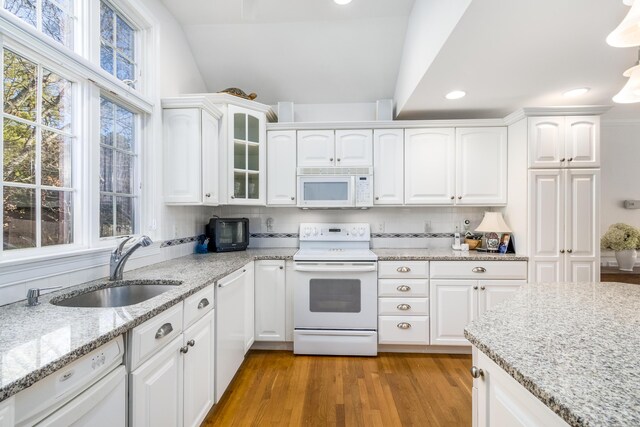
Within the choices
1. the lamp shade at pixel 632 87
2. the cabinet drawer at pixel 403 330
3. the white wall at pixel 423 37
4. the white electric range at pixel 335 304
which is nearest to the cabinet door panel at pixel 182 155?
the white electric range at pixel 335 304

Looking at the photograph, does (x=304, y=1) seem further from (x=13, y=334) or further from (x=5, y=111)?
(x=13, y=334)

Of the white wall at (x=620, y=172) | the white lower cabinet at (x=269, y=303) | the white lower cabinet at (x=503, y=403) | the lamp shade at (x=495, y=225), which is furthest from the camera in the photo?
the white wall at (x=620, y=172)

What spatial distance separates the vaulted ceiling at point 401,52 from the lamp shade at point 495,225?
103 cm

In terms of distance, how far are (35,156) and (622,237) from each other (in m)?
4.40

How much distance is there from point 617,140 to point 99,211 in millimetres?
4751

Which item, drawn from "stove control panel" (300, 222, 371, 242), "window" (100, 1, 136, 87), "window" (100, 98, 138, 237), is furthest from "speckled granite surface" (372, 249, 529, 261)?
"window" (100, 1, 136, 87)

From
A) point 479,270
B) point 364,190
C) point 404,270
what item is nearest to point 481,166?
point 479,270

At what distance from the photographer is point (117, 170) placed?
6.59ft

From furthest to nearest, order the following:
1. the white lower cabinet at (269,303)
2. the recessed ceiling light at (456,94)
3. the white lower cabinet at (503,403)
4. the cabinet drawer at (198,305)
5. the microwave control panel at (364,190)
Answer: the microwave control panel at (364,190), the white lower cabinet at (269,303), the recessed ceiling light at (456,94), the cabinet drawer at (198,305), the white lower cabinet at (503,403)

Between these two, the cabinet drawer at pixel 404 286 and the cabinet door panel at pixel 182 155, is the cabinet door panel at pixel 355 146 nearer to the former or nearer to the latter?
the cabinet drawer at pixel 404 286

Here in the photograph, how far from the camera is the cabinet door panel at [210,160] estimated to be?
239 centimetres

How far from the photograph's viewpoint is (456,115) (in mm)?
3021

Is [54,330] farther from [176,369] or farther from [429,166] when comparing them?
[429,166]

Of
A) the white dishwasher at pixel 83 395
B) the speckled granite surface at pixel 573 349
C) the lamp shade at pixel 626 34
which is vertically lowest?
the white dishwasher at pixel 83 395
